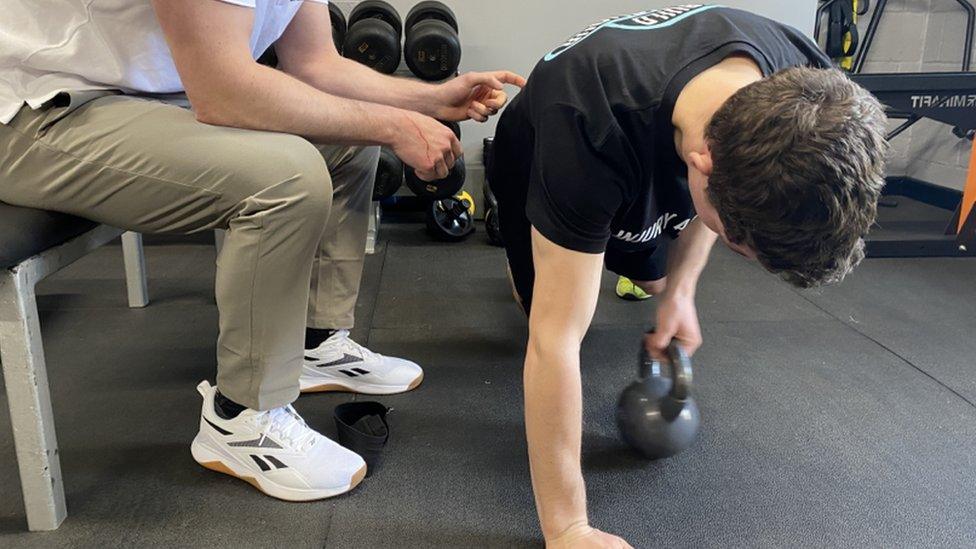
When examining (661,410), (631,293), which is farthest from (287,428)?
(631,293)

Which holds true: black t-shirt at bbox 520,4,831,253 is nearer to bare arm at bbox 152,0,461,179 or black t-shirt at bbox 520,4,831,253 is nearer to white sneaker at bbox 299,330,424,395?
bare arm at bbox 152,0,461,179

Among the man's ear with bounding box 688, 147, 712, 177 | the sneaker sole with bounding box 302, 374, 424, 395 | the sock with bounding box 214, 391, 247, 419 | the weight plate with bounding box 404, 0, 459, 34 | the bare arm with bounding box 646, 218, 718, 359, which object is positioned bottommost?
the sneaker sole with bounding box 302, 374, 424, 395

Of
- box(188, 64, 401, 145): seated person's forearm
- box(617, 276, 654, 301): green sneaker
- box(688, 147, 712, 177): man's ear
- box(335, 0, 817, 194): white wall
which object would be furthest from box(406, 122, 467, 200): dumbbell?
box(688, 147, 712, 177): man's ear

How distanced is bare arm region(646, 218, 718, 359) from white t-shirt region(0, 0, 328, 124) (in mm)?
874

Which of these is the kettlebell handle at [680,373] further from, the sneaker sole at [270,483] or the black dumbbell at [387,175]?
the black dumbbell at [387,175]

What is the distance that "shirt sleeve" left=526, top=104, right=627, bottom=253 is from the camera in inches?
36.9

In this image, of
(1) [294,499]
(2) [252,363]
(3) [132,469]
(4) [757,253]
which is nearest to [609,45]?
(4) [757,253]

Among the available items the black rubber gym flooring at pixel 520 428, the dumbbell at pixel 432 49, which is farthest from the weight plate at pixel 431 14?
the black rubber gym flooring at pixel 520 428

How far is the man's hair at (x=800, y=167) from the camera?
0.78m

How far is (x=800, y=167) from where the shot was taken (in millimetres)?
777

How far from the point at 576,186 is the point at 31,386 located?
0.85 m

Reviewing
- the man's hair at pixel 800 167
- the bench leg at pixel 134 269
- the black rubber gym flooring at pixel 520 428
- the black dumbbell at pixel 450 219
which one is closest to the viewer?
the man's hair at pixel 800 167

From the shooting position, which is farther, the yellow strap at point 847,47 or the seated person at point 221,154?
the yellow strap at point 847,47

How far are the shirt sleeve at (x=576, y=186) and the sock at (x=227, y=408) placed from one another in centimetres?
66
